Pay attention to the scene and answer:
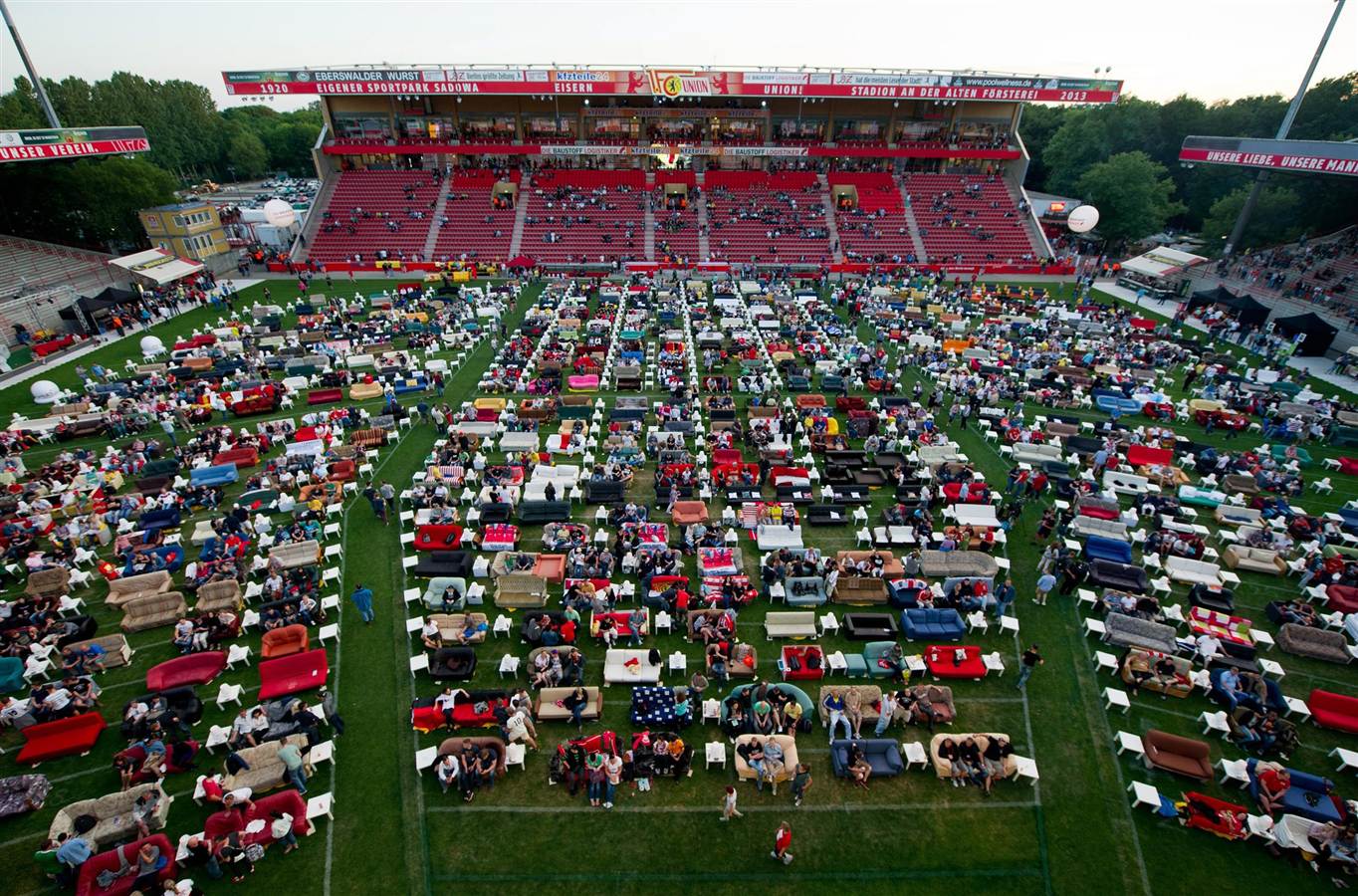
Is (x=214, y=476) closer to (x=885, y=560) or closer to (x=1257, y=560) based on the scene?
(x=885, y=560)

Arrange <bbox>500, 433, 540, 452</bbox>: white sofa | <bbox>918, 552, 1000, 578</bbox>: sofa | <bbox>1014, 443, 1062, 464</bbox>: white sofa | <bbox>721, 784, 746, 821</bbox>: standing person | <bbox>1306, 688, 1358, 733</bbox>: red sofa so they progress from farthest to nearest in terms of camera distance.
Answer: <bbox>500, 433, 540, 452</bbox>: white sofa < <bbox>1014, 443, 1062, 464</bbox>: white sofa < <bbox>918, 552, 1000, 578</bbox>: sofa < <bbox>1306, 688, 1358, 733</bbox>: red sofa < <bbox>721, 784, 746, 821</bbox>: standing person

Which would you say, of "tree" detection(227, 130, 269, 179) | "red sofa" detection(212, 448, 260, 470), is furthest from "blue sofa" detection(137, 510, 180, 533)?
"tree" detection(227, 130, 269, 179)

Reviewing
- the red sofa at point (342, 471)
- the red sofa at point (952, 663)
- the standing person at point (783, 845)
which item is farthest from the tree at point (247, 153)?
the standing person at point (783, 845)

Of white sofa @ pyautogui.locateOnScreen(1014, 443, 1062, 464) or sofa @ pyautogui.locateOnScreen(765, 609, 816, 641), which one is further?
white sofa @ pyautogui.locateOnScreen(1014, 443, 1062, 464)

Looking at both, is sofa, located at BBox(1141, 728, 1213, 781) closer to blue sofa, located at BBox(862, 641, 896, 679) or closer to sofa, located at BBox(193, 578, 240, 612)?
blue sofa, located at BBox(862, 641, 896, 679)

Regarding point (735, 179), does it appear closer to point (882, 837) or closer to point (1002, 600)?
point (1002, 600)

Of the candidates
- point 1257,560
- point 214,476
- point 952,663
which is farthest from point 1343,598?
point 214,476

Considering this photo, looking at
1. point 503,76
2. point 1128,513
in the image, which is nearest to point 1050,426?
point 1128,513

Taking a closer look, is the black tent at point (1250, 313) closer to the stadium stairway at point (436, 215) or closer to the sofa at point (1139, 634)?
the sofa at point (1139, 634)
